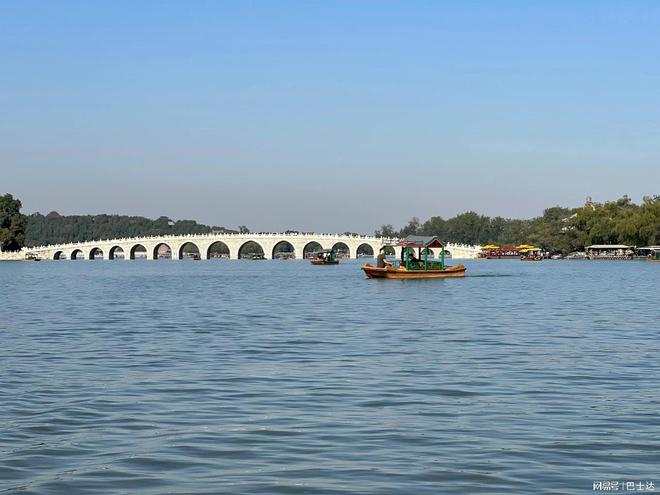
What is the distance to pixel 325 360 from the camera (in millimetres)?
19688

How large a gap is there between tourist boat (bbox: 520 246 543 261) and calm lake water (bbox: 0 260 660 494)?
118000 millimetres

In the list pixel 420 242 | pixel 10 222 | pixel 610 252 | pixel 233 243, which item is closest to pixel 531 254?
pixel 610 252

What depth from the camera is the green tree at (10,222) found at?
145125 millimetres

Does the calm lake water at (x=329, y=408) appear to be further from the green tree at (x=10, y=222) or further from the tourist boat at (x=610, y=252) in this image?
the green tree at (x=10, y=222)

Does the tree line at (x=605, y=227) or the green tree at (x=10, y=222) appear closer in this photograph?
the tree line at (x=605, y=227)

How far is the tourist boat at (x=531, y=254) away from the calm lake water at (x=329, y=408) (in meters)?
118

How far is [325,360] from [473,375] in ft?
11.1

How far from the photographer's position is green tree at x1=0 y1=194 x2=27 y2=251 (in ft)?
476

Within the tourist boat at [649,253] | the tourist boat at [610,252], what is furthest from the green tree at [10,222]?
the tourist boat at [649,253]

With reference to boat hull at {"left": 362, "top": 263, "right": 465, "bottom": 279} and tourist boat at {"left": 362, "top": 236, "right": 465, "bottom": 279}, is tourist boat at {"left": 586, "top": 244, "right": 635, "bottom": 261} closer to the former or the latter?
boat hull at {"left": 362, "top": 263, "right": 465, "bottom": 279}

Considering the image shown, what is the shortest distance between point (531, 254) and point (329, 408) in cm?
14282

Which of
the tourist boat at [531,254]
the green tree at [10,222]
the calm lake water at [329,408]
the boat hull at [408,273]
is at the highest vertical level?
the green tree at [10,222]

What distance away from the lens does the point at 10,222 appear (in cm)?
14738

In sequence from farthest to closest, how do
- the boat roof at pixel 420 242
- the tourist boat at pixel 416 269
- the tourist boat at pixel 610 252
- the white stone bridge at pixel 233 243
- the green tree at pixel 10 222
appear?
the white stone bridge at pixel 233 243
the green tree at pixel 10 222
the tourist boat at pixel 610 252
the boat roof at pixel 420 242
the tourist boat at pixel 416 269
